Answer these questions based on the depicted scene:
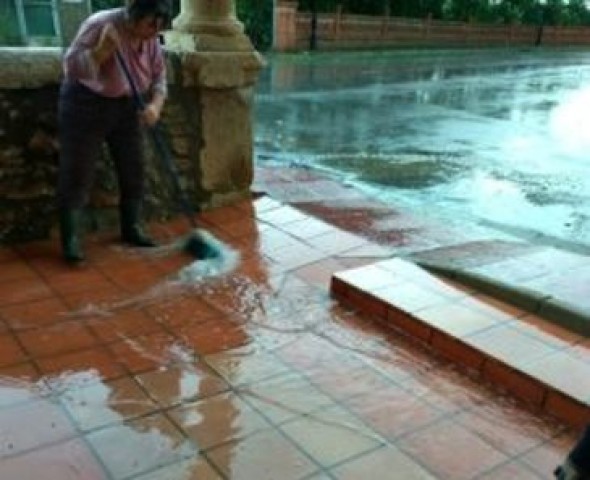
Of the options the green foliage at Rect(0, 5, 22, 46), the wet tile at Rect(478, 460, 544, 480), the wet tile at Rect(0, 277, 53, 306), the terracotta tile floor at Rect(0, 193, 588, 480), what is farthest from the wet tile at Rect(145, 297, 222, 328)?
the green foliage at Rect(0, 5, 22, 46)

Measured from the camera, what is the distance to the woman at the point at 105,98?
12.0 feet

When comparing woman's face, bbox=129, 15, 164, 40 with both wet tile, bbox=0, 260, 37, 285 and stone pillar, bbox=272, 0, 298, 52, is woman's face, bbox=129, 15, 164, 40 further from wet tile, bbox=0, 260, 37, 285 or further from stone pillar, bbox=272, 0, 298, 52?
stone pillar, bbox=272, 0, 298, 52

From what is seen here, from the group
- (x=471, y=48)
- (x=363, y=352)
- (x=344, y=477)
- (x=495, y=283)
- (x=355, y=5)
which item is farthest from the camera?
(x=471, y=48)

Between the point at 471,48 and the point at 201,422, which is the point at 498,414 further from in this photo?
the point at 471,48

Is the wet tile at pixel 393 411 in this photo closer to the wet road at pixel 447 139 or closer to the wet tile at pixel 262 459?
the wet tile at pixel 262 459

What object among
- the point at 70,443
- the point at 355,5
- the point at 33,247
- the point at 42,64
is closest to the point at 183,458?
the point at 70,443

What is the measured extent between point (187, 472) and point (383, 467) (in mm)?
640

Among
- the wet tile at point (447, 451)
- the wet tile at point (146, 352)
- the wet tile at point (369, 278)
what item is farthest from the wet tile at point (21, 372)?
the wet tile at point (369, 278)

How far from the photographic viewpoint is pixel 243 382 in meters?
2.86

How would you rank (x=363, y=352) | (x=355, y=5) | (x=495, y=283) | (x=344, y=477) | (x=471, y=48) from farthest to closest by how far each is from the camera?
(x=471, y=48) < (x=355, y=5) < (x=495, y=283) < (x=363, y=352) < (x=344, y=477)

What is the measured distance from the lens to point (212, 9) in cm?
470

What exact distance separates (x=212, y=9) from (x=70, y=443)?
3.16 meters

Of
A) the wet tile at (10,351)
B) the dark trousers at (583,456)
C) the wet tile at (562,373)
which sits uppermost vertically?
the dark trousers at (583,456)

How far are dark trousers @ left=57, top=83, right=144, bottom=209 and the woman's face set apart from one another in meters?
0.38
